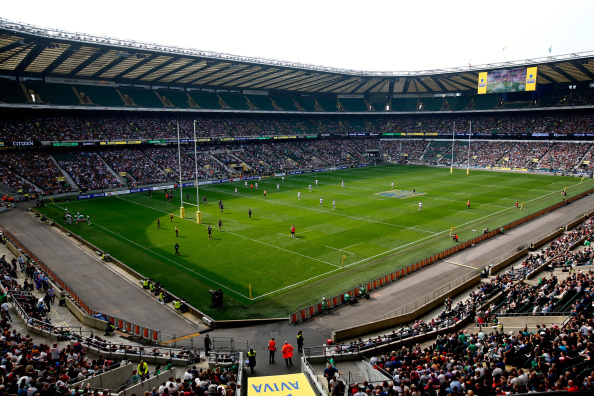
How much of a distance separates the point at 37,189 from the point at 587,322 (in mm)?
60754

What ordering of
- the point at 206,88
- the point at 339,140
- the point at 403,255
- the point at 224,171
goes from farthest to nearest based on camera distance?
the point at 339,140
the point at 206,88
the point at 224,171
the point at 403,255

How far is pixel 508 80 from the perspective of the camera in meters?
81.5

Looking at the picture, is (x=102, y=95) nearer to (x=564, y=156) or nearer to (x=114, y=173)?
(x=114, y=173)

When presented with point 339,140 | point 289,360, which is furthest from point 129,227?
point 339,140

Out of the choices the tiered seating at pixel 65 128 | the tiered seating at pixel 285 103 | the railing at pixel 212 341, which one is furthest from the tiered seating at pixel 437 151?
the railing at pixel 212 341

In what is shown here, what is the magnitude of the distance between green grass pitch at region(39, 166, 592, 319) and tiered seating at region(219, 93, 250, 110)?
1088 inches

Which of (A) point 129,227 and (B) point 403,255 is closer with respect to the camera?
(B) point 403,255

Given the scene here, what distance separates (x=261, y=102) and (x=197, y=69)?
1081 inches

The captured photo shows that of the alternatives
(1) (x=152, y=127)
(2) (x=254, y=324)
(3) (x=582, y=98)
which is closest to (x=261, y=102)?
(1) (x=152, y=127)

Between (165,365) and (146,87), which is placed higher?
(146,87)

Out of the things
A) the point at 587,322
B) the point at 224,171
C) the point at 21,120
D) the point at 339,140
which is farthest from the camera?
the point at 339,140

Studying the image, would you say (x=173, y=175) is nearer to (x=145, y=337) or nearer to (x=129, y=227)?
(x=129, y=227)

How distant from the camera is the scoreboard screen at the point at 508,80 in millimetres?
78438

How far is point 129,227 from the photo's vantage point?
135 ft
